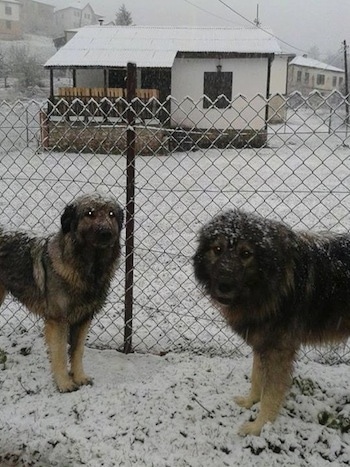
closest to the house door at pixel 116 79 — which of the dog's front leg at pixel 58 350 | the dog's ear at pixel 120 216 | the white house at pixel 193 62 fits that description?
the white house at pixel 193 62

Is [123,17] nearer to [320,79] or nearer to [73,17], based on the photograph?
[320,79]

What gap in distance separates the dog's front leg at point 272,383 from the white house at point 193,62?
19.8 m

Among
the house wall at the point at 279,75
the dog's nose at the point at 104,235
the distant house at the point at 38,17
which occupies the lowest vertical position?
the dog's nose at the point at 104,235

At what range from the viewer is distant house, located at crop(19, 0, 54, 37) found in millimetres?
98963

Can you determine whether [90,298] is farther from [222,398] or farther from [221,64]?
[221,64]

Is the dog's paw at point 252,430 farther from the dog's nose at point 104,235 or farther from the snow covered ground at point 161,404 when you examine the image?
the dog's nose at point 104,235

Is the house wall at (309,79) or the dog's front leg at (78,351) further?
the house wall at (309,79)

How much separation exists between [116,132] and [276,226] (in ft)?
46.6

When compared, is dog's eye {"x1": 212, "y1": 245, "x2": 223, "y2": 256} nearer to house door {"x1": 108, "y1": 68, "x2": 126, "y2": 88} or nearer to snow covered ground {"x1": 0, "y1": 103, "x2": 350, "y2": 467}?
snow covered ground {"x1": 0, "y1": 103, "x2": 350, "y2": 467}

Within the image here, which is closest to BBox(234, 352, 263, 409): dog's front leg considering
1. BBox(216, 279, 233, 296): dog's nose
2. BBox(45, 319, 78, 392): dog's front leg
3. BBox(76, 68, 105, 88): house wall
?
BBox(216, 279, 233, 296): dog's nose

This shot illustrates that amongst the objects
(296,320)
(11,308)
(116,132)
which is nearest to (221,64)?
(116,132)

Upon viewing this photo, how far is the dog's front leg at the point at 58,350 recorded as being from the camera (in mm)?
3650

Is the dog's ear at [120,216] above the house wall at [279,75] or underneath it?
underneath

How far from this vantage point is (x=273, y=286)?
2.94 meters
